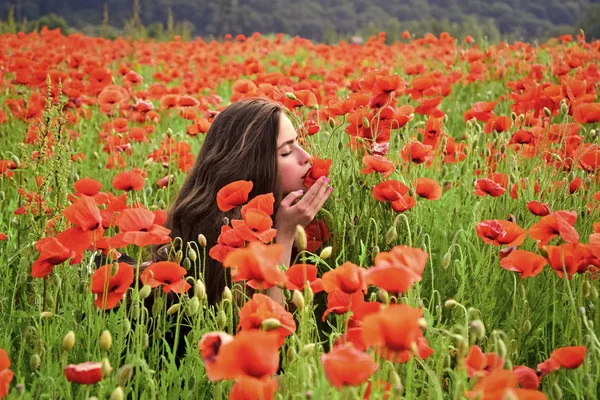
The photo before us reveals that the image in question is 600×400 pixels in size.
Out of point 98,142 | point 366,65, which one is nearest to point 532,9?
point 366,65

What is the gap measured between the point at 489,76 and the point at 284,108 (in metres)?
4.01

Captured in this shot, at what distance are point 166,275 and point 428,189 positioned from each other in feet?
3.23

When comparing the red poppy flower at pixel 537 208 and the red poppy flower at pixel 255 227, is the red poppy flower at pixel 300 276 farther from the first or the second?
the red poppy flower at pixel 537 208

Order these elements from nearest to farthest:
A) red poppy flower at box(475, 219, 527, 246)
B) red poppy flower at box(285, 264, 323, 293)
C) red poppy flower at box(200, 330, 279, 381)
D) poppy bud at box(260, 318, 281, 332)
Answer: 1. red poppy flower at box(200, 330, 279, 381)
2. poppy bud at box(260, 318, 281, 332)
3. red poppy flower at box(285, 264, 323, 293)
4. red poppy flower at box(475, 219, 527, 246)

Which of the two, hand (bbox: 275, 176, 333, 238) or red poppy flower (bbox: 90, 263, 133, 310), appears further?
hand (bbox: 275, 176, 333, 238)

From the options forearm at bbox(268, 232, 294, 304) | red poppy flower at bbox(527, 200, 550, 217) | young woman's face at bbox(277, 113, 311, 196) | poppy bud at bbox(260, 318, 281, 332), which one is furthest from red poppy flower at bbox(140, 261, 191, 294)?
red poppy flower at bbox(527, 200, 550, 217)

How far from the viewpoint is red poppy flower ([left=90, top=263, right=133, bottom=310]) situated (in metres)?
1.57

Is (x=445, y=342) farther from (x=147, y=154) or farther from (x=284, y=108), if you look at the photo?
(x=147, y=154)

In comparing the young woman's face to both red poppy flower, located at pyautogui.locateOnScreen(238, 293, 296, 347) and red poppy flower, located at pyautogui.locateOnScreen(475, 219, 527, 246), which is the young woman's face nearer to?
red poppy flower, located at pyautogui.locateOnScreen(475, 219, 527, 246)

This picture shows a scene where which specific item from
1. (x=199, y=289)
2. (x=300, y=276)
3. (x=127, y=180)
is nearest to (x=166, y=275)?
(x=199, y=289)

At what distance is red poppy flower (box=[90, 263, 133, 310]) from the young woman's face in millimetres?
947

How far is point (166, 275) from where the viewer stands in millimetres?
1614

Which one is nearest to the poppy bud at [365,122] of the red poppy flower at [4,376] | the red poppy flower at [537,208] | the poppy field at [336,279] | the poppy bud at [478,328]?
the poppy field at [336,279]

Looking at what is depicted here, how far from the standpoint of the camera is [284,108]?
2.65 meters
